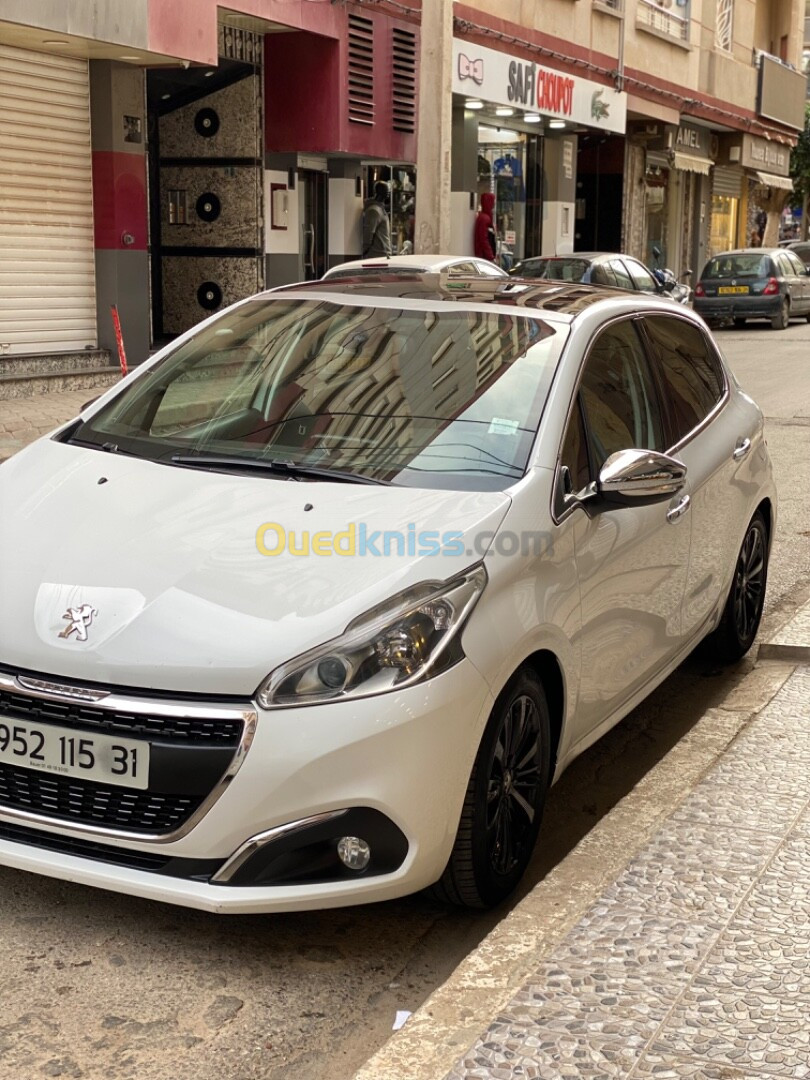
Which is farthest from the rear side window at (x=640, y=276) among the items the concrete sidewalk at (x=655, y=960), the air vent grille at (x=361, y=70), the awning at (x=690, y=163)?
the concrete sidewalk at (x=655, y=960)

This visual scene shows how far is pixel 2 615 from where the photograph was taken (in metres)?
3.32

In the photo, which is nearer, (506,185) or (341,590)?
(341,590)

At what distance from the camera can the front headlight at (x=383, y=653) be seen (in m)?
3.11

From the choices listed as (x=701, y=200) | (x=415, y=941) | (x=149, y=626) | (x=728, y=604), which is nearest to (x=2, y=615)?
(x=149, y=626)

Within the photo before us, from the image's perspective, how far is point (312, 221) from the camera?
19922mm

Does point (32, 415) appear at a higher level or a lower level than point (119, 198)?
lower

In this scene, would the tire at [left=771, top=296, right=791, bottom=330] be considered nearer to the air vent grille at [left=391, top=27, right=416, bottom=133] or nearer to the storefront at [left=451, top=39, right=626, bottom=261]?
the storefront at [left=451, top=39, right=626, bottom=261]

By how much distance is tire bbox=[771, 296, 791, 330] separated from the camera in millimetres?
27234

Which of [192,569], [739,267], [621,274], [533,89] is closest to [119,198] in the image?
[621,274]

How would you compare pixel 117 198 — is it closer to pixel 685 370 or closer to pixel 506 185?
pixel 685 370

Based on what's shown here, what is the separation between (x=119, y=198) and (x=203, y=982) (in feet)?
44.5

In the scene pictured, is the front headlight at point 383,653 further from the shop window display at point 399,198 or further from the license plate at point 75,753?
the shop window display at point 399,198

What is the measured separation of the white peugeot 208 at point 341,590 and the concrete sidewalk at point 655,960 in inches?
10.1

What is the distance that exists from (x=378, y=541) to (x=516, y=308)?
1351mm
